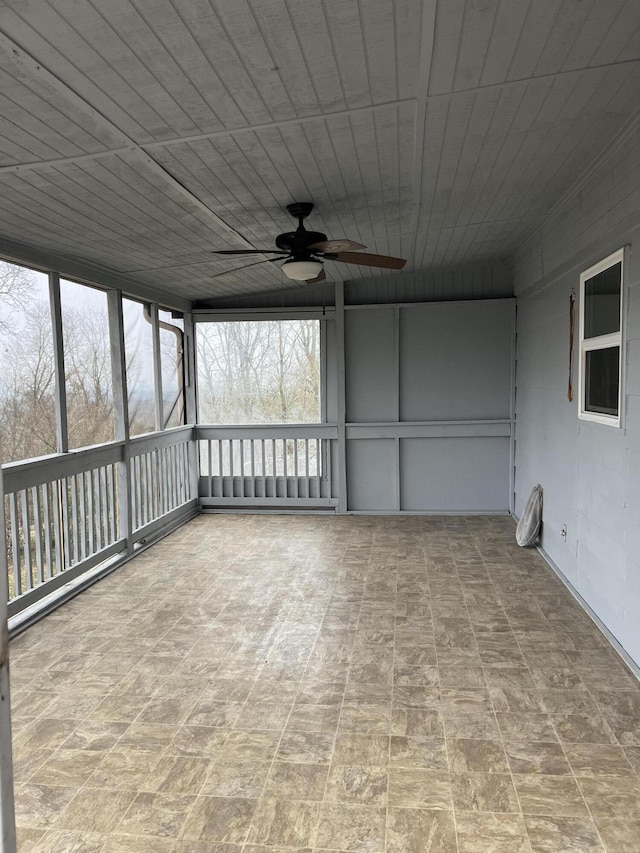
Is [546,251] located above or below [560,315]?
above

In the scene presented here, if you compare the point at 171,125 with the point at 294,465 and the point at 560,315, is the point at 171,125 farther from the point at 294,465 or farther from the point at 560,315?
the point at 294,465

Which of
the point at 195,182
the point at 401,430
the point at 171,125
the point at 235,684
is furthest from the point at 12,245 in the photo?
the point at 401,430

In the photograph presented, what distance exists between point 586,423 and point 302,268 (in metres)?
2.10

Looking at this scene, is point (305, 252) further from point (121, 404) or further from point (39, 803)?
point (39, 803)

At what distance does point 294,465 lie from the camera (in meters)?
6.96

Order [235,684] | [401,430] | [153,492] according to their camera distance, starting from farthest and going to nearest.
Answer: [401,430], [153,492], [235,684]

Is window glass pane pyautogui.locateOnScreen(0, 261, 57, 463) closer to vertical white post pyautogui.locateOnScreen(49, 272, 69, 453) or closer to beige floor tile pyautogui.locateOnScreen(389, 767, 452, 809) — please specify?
vertical white post pyautogui.locateOnScreen(49, 272, 69, 453)

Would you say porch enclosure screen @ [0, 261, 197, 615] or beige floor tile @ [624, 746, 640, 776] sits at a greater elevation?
porch enclosure screen @ [0, 261, 197, 615]

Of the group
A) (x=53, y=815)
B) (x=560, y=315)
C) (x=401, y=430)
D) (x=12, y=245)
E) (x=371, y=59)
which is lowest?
(x=53, y=815)

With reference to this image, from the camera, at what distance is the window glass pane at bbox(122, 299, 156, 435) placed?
552 centimetres

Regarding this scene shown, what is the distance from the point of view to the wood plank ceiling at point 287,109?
1.85 metres

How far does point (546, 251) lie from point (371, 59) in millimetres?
3196

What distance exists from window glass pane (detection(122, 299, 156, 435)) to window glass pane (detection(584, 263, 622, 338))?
3.80m

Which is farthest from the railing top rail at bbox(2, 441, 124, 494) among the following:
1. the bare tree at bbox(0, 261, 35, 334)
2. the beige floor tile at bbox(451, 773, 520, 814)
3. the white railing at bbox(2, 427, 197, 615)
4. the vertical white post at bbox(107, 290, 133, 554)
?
the beige floor tile at bbox(451, 773, 520, 814)
